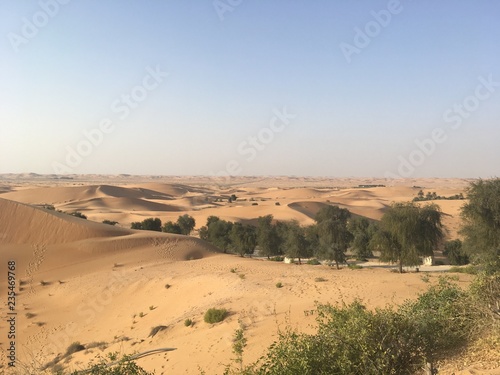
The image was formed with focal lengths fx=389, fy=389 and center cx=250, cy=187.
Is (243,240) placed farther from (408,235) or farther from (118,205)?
(118,205)

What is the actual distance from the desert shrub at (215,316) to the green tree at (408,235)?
13350 millimetres

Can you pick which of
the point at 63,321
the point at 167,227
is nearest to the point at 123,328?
the point at 63,321

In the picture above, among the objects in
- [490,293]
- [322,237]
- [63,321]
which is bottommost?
[63,321]

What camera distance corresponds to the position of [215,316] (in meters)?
13.4

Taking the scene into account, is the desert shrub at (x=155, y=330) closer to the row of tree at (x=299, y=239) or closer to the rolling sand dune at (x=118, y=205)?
the row of tree at (x=299, y=239)

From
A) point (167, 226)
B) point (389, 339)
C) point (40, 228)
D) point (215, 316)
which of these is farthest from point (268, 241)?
point (389, 339)

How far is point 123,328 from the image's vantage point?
15828 mm

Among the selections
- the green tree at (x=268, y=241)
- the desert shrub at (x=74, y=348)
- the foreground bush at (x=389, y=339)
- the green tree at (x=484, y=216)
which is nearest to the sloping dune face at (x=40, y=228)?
the green tree at (x=268, y=241)

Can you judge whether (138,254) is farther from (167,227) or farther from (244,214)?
(244,214)

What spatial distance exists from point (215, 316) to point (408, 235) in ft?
46.2

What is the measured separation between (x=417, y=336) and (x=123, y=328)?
1227 centimetres

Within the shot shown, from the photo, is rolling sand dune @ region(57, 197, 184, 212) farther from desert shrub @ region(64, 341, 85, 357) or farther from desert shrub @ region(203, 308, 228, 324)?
desert shrub @ region(203, 308, 228, 324)

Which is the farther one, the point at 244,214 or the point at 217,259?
the point at 244,214

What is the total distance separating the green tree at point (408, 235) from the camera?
22.7 m
